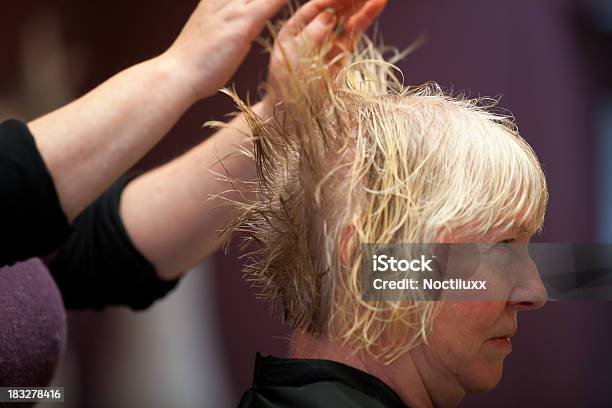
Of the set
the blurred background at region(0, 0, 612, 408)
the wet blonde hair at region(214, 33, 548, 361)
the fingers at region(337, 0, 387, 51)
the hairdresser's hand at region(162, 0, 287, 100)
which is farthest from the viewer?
the blurred background at region(0, 0, 612, 408)

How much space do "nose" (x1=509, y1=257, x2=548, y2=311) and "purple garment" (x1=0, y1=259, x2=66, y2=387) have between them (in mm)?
542

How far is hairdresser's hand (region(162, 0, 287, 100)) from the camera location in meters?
0.88

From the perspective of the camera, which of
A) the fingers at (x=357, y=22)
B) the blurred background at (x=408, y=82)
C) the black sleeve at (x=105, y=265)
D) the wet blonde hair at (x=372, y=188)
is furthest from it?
the blurred background at (x=408, y=82)

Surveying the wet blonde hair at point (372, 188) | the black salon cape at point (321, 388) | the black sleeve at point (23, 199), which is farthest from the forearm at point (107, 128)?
the black salon cape at point (321, 388)

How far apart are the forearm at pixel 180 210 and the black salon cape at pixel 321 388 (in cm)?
29

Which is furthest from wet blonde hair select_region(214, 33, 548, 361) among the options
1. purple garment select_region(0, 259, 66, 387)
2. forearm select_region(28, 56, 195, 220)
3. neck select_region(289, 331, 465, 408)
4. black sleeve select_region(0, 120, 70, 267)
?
purple garment select_region(0, 259, 66, 387)

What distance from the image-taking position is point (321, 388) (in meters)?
0.76

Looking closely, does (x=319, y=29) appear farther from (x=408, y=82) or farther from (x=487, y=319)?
(x=487, y=319)

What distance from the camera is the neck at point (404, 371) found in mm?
792

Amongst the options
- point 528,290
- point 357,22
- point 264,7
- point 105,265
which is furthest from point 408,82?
point 105,265

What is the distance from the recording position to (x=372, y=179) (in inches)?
30.0

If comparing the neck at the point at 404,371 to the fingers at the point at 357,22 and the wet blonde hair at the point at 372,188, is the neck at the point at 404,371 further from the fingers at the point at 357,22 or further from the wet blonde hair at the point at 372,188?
the fingers at the point at 357,22

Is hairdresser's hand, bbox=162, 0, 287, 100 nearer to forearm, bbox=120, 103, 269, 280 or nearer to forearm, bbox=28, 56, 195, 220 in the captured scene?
forearm, bbox=28, 56, 195, 220

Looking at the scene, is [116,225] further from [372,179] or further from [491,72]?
[491,72]
